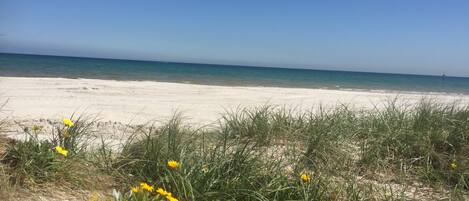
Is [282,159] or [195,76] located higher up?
[282,159]

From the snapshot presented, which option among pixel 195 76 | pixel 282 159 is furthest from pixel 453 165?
pixel 195 76

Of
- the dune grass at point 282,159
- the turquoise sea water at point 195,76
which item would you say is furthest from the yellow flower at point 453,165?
the turquoise sea water at point 195,76

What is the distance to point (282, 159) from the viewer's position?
11.4 ft

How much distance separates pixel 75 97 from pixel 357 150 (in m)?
9.62

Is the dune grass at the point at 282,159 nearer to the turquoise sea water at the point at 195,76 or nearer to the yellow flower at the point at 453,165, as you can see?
the yellow flower at the point at 453,165

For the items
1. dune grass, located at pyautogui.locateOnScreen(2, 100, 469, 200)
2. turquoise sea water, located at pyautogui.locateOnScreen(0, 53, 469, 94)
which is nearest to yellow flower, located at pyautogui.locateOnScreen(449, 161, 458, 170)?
dune grass, located at pyautogui.locateOnScreen(2, 100, 469, 200)

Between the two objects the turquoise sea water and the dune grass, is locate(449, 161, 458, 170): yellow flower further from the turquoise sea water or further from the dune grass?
the turquoise sea water

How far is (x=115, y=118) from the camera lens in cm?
829

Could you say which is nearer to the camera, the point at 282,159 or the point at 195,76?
the point at 282,159

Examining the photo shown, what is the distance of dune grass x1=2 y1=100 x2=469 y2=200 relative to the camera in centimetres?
280

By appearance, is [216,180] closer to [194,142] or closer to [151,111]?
[194,142]

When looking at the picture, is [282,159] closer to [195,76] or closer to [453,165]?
[453,165]

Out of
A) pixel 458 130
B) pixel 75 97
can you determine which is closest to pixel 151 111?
pixel 75 97

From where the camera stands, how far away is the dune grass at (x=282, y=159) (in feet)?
9.20
